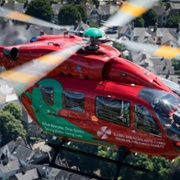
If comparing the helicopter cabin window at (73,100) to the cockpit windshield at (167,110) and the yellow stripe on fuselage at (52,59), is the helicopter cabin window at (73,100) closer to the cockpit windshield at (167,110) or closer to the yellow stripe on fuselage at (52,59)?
the yellow stripe on fuselage at (52,59)

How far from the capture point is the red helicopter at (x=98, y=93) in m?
16.4

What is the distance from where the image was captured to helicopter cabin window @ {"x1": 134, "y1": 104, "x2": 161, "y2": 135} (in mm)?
16297

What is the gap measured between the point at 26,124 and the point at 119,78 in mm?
44727

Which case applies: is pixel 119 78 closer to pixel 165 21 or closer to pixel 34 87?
pixel 34 87

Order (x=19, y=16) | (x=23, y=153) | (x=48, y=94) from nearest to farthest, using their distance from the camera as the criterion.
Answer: (x=48, y=94), (x=19, y=16), (x=23, y=153)

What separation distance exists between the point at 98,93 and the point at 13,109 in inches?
1743

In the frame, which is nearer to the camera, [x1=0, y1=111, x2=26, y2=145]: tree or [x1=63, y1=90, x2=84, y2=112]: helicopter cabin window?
[x1=63, y1=90, x2=84, y2=112]: helicopter cabin window

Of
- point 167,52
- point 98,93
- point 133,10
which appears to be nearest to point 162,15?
point 133,10

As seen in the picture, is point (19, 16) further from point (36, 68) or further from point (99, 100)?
point (99, 100)

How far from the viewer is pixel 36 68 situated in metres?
17.4

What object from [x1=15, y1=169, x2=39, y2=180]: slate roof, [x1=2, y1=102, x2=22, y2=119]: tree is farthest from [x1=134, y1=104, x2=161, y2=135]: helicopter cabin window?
[x1=2, y1=102, x2=22, y2=119]: tree

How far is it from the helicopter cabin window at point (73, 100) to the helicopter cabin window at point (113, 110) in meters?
0.52

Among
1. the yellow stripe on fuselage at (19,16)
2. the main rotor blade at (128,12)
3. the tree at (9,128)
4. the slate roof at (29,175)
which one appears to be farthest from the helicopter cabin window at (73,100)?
the tree at (9,128)

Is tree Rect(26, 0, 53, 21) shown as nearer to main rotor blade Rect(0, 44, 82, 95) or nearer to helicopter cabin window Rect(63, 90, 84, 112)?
main rotor blade Rect(0, 44, 82, 95)
